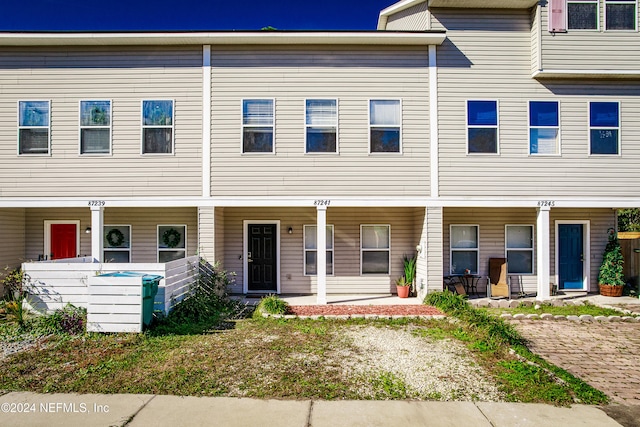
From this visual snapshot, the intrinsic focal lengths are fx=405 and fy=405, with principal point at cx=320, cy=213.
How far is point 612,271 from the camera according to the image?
11.1m

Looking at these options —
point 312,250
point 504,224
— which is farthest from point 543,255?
point 312,250

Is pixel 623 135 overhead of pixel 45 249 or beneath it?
overhead

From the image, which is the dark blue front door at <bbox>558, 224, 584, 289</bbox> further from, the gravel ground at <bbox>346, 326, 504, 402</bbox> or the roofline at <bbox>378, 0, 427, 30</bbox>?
the roofline at <bbox>378, 0, 427, 30</bbox>

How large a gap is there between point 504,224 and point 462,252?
147 centimetres

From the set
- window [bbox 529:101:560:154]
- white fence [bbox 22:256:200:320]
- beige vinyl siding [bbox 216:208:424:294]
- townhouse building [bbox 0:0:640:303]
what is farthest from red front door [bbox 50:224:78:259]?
window [bbox 529:101:560:154]

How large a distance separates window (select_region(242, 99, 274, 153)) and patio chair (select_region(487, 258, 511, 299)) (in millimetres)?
6881

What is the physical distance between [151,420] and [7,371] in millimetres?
2815

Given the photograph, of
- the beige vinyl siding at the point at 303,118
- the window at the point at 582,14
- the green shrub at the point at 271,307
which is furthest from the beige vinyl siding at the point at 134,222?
the window at the point at 582,14

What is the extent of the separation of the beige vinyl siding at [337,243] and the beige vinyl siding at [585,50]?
532 centimetres

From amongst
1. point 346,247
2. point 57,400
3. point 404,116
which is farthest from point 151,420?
point 404,116

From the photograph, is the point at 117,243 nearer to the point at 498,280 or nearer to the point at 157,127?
the point at 157,127

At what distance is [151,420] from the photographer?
13.7 ft

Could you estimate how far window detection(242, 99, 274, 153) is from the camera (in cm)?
1048

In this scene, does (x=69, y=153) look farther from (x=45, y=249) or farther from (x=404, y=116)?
(x=404, y=116)
